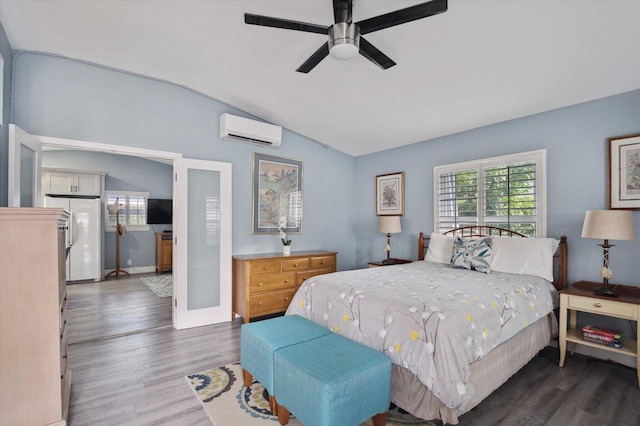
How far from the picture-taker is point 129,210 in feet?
25.4

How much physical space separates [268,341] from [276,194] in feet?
9.67

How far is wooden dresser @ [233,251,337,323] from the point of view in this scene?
3943mm

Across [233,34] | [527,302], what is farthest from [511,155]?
[233,34]

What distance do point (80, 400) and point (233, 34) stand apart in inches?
125

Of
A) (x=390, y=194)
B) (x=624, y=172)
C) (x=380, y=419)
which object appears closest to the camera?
(x=380, y=419)

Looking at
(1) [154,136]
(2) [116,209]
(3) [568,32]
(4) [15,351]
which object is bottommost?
(4) [15,351]

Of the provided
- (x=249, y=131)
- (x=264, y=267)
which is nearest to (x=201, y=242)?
(x=264, y=267)

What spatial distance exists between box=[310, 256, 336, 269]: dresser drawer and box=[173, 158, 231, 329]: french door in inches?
47.5

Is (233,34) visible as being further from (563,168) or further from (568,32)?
(563,168)

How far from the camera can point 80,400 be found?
7.61 feet

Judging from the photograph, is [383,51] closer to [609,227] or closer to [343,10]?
[343,10]

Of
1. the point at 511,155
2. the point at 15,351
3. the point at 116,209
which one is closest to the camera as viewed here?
the point at 15,351

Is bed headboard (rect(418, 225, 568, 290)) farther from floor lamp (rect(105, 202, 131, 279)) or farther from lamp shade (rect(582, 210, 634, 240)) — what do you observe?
floor lamp (rect(105, 202, 131, 279))

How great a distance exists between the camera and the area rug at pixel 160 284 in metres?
5.66
